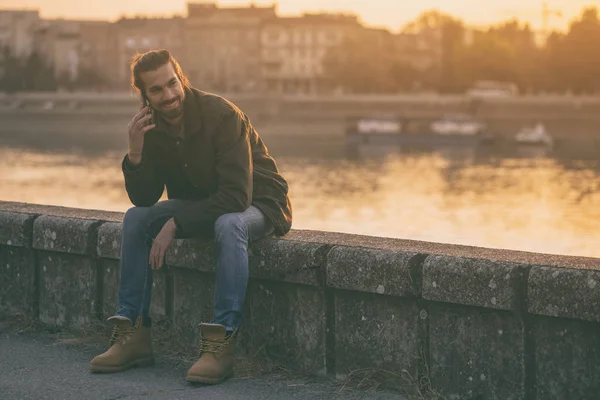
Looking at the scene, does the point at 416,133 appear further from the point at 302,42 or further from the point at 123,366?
the point at 123,366

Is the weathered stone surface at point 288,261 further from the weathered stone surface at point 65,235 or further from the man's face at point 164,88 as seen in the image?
the weathered stone surface at point 65,235

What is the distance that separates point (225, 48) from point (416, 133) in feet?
124

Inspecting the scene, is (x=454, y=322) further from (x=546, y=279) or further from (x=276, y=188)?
(x=276, y=188)

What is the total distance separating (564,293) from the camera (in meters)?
3.10

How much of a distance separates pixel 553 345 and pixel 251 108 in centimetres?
7480


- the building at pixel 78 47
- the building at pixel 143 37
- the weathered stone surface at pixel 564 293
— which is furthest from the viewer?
the building at pixel 143 37

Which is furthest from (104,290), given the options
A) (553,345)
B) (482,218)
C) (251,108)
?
(251,108)

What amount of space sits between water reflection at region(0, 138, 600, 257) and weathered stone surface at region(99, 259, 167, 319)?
15908 mm

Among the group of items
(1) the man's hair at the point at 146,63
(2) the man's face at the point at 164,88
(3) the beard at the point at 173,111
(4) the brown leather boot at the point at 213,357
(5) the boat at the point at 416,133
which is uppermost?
(1) the man's hair at the point at 146,63

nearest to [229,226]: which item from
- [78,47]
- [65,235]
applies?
[65,235]

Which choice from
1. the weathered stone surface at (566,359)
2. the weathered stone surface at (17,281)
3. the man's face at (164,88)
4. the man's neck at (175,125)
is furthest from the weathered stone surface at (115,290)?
the weathered stone surface at (566,359)

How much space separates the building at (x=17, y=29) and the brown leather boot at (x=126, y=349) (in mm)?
107878

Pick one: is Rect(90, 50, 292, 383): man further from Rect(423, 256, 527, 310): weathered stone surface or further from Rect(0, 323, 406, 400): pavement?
Rect(423, 256, 527, 310): weathered stone surface

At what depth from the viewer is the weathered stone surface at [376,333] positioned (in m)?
3.45
